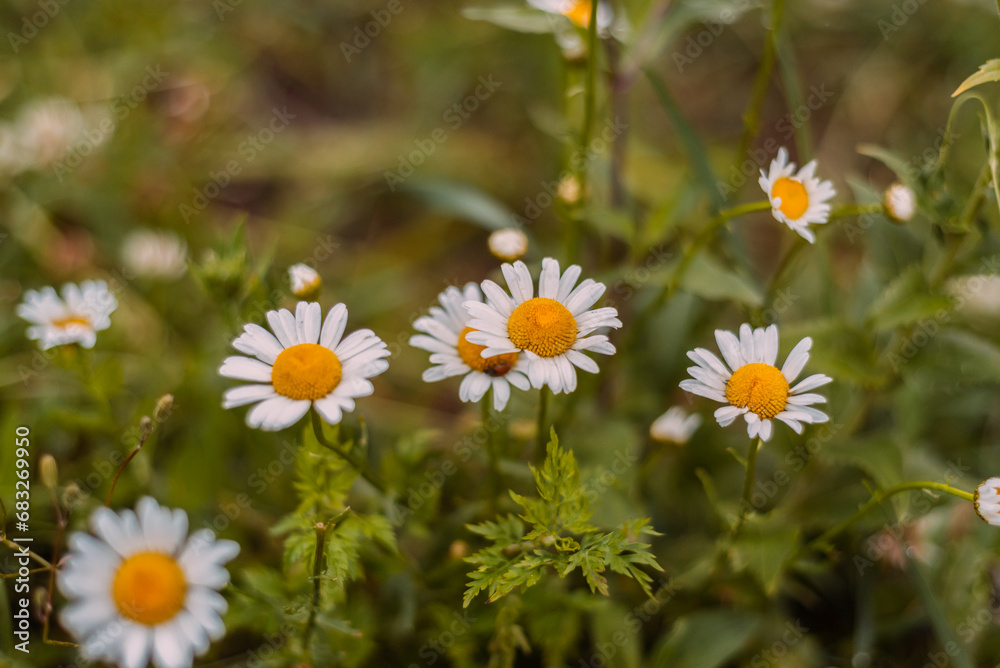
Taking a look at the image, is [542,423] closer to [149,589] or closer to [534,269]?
[534,269]

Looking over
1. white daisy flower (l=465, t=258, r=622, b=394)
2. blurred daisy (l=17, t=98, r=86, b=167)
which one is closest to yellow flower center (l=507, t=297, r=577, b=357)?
white daisy flower (l=465, t=258, r=622, b=394)

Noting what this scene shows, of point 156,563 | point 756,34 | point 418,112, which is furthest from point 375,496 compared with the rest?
point 756,34

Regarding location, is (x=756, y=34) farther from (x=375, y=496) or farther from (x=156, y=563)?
(x=156, y=563)

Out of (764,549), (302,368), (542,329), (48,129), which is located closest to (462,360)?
(542,329)

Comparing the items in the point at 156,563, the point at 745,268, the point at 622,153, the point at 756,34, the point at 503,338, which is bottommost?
the point at 156,563

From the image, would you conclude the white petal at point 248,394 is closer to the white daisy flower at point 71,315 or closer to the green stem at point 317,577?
the green stem at point 317,577
